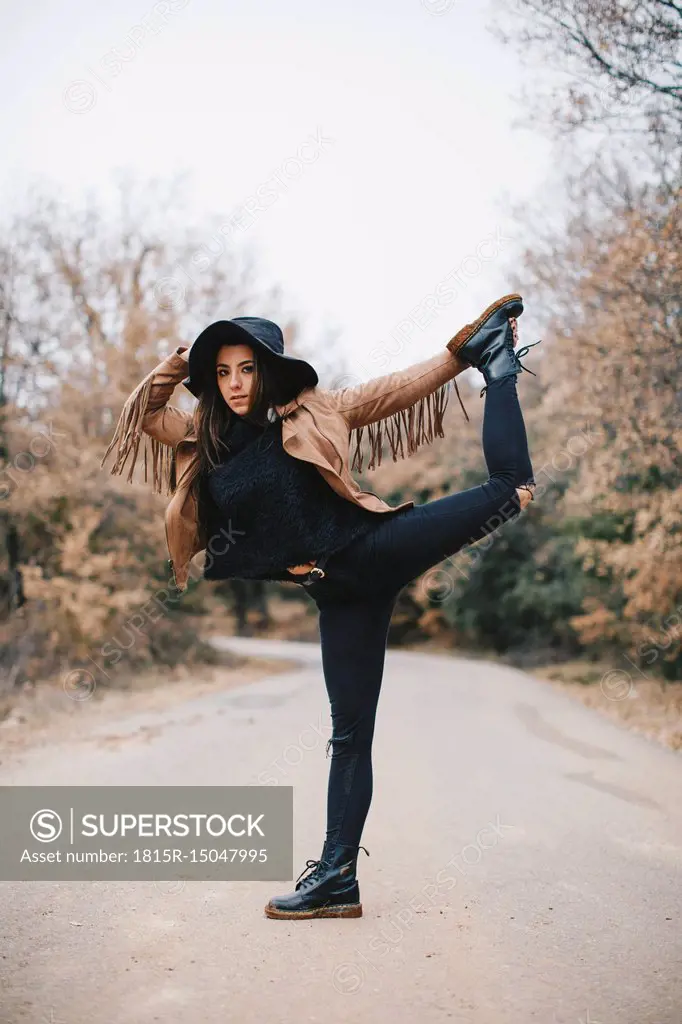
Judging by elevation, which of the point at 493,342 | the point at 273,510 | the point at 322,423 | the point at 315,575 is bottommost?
the point at 315,575

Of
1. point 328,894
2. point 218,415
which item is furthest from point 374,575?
point 328,894

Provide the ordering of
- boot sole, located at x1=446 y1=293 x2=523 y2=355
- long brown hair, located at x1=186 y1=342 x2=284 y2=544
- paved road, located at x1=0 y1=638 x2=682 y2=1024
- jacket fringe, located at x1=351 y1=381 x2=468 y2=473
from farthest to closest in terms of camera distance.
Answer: jacket fringe, located at x1=351 y1=381 x2=468 y2=473 < long brown hair, located at x1=186 y1=342 x2=284 y2=544 < boot sole, located at x1=446 y1=293 x2=523 y2=355 < paved road, located at x1=0 y1=638 x2=682 y2=1024

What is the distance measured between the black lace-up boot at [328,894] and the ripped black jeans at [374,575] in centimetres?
7

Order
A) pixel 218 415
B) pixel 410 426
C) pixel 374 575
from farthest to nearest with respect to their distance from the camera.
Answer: pixel 410 426, pixel 218 415, pixel 374 575

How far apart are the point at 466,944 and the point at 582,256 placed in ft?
32.1

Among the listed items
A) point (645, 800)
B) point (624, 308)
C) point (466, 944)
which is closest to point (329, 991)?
point (466, 944)

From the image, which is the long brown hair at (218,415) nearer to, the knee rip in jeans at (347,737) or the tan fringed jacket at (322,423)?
the tan fringed jacket at (322,423)

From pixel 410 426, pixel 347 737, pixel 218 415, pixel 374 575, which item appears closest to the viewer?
pixel 374 575

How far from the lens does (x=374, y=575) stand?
3.27 metres

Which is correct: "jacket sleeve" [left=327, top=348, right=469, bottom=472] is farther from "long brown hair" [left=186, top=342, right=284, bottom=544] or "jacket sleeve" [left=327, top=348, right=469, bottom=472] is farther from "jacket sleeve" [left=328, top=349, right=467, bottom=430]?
"long brown hair" [left=186, top=342, right=284, bottom=544]

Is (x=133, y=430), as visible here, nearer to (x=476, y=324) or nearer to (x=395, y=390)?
(x=395, y=390)

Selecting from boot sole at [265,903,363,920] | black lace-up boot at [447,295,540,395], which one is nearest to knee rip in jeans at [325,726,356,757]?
boot sole at [265,903,363,920]

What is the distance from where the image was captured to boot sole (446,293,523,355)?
3.19 meters

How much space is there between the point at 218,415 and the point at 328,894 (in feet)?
5.93
